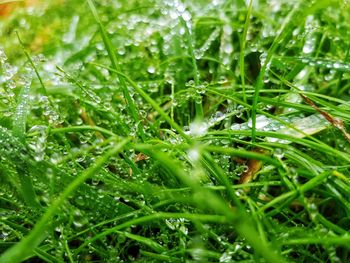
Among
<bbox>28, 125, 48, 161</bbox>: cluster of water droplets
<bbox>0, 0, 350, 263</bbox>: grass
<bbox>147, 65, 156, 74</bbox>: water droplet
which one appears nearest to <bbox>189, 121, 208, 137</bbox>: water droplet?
<bbox>0, 0, 350, 263</bbox>: grass

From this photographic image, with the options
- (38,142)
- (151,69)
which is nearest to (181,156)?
(38,142)

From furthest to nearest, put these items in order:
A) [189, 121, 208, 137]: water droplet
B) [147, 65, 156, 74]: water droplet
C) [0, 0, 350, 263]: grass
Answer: [147, 65, 156, 74]: water droplet, [189, 121, 208, 137]: water droplet, [0, 0, 350, 263]: grass

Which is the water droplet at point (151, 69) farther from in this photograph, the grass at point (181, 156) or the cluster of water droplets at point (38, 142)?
the cluster of water droplets at point (38, 142)

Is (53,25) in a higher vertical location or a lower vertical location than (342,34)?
higher

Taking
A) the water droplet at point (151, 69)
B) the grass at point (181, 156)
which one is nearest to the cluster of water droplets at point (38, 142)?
the grass at point (181, 156)

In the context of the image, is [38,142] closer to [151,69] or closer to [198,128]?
[198,128]

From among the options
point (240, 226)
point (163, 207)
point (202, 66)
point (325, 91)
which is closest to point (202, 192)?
point (240, 226)

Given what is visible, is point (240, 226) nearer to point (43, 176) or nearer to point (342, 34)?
point (43, 176)

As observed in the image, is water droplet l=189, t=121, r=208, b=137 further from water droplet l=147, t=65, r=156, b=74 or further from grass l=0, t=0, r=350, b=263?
water droplet l=147, t=65, r=156, b=74
